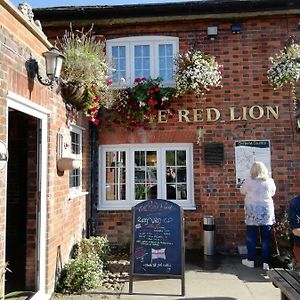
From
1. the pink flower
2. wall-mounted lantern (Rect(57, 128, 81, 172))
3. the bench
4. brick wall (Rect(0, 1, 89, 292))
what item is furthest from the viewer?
the pink flower

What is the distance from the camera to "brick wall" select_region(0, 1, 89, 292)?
Result: 11.9 feet

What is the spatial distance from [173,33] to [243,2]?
61.7 inches

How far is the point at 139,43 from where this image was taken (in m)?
7.80

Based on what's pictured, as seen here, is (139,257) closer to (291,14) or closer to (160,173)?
(160,173)

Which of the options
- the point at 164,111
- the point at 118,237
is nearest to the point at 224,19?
the point at 164,111

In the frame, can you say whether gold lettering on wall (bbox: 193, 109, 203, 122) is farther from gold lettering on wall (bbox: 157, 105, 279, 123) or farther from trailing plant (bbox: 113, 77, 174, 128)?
trailing plant (bbox: 113, 77, 174, 128)

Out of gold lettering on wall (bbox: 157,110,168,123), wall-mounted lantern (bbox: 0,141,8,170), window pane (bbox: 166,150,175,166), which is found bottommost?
wall-mounted lantern (bbox: 0,141,8,170)

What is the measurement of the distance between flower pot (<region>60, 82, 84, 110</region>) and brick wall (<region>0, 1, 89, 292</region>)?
0.21 meters

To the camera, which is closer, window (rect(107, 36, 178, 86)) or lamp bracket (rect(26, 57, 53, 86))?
lamp bracket (rect(26, 57, 53, 86))

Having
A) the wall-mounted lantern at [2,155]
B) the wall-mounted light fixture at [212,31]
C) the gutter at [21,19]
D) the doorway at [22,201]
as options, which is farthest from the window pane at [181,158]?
the wall-mounted lantern at [2,155]

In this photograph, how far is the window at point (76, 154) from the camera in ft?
21.6

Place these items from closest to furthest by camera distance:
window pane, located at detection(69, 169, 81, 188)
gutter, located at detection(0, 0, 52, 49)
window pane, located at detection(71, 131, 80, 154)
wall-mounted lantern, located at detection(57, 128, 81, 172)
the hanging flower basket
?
gutter, located at detection(0, 0, 52, 49) < wall-mounted lantern, located at detection(57, 128, 81, 172) < window pane, located at detection(69, 169, 81, 188) < window pane, located at detection(71, 131, 80, 154) < the hanging flower basket

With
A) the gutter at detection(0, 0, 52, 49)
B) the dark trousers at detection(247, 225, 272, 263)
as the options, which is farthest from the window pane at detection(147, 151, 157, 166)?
the gutter at detection(0, 0, 52, 49)

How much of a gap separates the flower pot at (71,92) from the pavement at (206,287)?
2996 millimetres
